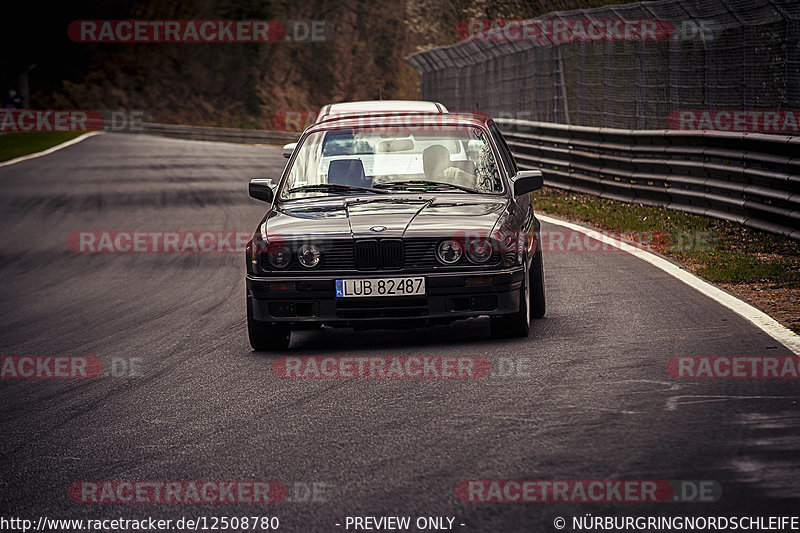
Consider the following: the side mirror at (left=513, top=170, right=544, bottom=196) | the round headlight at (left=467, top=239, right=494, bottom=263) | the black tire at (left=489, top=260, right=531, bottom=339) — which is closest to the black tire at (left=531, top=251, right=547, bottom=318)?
the side mirror at (left=513, top=170, right=544, bottom=196)

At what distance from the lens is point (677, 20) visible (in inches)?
678

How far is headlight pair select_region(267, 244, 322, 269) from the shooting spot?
736 cm

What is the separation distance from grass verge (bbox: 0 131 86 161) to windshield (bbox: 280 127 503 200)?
29.7m

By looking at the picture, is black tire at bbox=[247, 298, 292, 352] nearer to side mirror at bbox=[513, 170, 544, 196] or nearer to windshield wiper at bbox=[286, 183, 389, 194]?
windshield wiper at bbox=[286, 183, 389, 194]

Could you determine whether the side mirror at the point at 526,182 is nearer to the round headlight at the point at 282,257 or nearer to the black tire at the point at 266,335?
the round headlight at the point at 282,257

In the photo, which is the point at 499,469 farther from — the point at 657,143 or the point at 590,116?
the point at 590,116

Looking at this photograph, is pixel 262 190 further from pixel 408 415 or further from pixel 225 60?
pixel 225 60

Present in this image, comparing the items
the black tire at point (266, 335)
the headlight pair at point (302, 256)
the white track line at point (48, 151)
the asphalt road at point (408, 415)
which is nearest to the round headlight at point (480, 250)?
the asphalt road at point (408, 415)

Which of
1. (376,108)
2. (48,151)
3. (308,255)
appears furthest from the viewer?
(48,151)

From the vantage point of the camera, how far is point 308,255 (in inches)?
290

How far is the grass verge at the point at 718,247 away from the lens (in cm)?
913

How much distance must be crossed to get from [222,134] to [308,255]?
164 feet

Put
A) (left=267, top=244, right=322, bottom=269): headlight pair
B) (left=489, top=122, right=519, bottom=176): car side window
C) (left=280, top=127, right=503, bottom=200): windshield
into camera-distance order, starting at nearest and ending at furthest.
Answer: (left=267, top=244, right=322, bottom=269): headlight pair < (left=280, top=127, right=503, bottom=200): windshield < (left=489, top=122, right=519, bottom=176): car side window

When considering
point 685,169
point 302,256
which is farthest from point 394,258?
point 685,169
